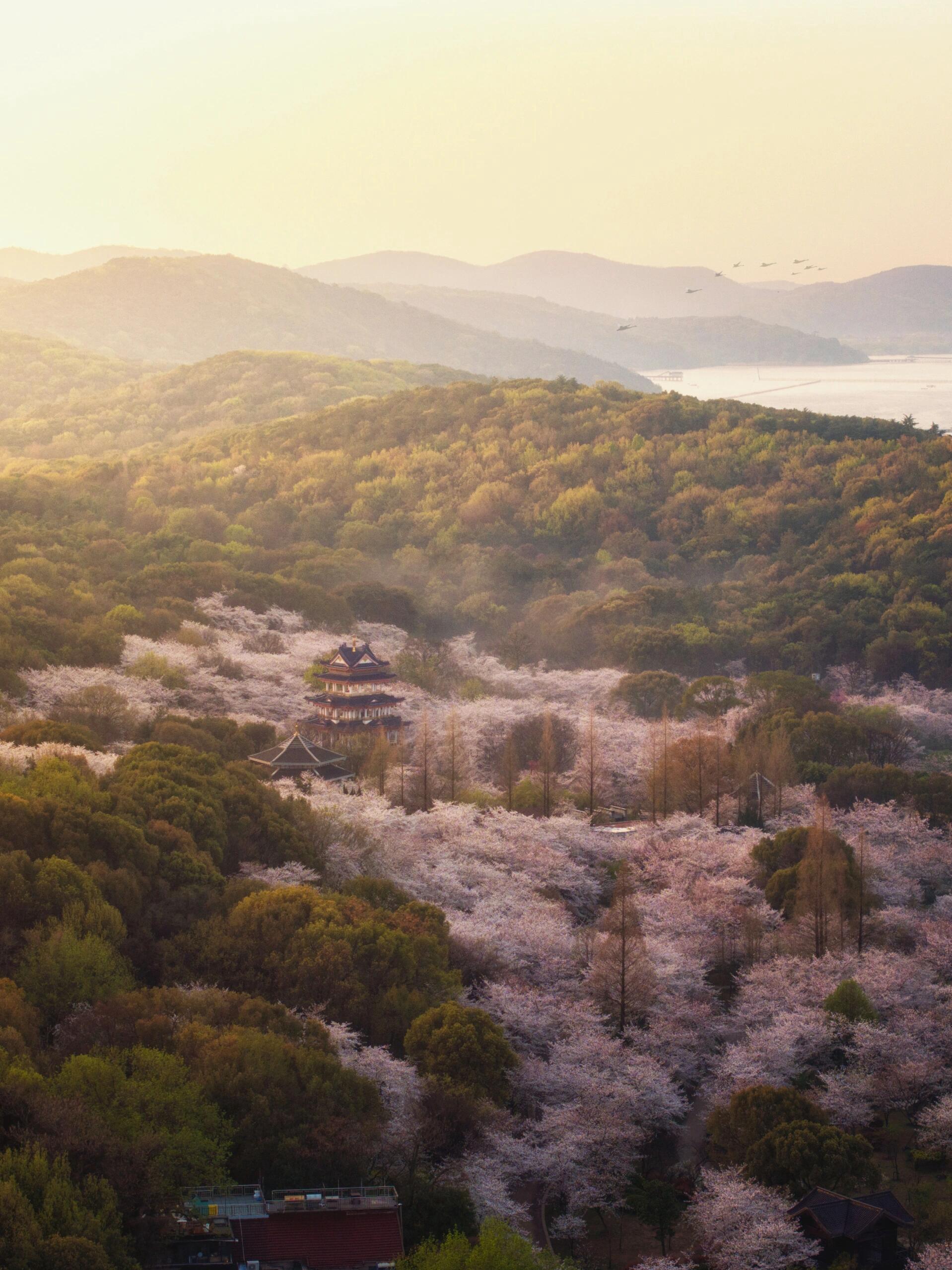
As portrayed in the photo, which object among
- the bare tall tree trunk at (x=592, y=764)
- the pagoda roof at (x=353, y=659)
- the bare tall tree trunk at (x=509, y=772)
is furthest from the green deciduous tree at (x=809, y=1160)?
the pagoda roof at (x=353, y=659)

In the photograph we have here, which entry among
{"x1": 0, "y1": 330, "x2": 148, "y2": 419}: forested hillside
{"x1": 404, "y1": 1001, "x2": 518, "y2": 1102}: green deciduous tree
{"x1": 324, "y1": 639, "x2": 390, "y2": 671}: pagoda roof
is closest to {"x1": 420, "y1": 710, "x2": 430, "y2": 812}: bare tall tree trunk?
{"x1": 324, "y1": 639, "x2": 390, "y2": 671}: pagoda roof

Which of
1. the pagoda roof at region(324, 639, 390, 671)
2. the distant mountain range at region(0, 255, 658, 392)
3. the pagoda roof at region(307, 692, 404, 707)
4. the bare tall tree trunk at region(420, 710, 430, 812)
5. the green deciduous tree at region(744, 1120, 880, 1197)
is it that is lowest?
the green deciduous tree at region(744, 1120, 880, 1197)

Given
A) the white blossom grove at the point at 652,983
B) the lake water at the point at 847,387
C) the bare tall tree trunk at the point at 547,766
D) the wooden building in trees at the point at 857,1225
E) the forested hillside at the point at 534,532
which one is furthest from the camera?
the lake water at the point at 847,387

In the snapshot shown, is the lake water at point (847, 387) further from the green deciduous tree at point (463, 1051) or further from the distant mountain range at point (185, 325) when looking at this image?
the green deciduous tree at point (463, 1051)

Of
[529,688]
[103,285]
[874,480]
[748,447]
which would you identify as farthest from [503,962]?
[103,285]

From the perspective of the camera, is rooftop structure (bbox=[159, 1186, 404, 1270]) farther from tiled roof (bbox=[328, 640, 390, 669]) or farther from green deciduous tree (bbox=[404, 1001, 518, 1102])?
tiled roof (bbox=[328, 640, 390, 669])

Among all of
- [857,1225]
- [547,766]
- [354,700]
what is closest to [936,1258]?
[857,1225]
